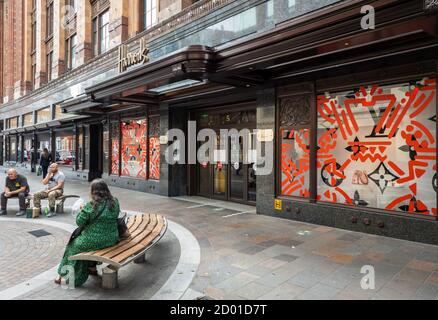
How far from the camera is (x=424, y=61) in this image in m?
5.64

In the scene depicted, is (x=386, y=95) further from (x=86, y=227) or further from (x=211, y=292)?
(x=86, y=227)

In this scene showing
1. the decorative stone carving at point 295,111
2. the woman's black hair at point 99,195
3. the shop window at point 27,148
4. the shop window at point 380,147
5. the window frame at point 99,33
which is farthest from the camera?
the shop window at point 27,148

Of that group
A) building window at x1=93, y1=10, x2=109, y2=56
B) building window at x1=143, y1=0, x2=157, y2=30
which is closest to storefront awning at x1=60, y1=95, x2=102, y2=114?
building window at x1=143, y1=0, x2=157, y2=30

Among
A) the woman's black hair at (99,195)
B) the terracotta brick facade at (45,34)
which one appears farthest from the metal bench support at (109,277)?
the terracotta brick facade at (45,34)

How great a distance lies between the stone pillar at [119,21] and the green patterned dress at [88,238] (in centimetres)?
1196

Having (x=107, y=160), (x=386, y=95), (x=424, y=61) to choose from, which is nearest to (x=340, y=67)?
(x=386, y=95)

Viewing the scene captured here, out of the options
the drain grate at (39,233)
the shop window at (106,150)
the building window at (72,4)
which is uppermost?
the building window at (72,4)

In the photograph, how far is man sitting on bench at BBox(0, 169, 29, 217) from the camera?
8083mm

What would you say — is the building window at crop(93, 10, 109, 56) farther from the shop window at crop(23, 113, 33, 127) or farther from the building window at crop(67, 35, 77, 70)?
the shop window at crop(23, 113, 33, 127)

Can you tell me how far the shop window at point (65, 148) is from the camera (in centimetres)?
1797

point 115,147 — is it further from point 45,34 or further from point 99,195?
point 45,34

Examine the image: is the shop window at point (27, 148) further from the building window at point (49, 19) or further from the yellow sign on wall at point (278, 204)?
the yellow sign on wall at point (278, 204)

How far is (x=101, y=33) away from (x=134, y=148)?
7906 mm

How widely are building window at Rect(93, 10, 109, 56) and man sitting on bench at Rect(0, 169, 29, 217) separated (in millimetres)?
9971
